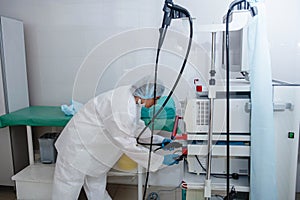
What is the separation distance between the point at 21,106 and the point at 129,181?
1308 mm

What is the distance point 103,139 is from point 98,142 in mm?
46

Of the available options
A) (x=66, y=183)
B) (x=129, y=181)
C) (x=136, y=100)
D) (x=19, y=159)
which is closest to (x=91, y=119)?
→ (x=136, y=100)

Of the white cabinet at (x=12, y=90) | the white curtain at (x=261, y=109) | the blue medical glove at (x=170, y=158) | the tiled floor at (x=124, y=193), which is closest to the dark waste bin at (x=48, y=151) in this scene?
the white cabinet at (x=12, y=90)

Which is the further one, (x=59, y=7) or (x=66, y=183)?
(x=59, y=7)

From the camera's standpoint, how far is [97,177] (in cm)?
189

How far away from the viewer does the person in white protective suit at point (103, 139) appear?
1621mm

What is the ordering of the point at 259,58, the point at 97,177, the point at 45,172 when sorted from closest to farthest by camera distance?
the point at 259,58
the point at 97,177
the point at 45,172

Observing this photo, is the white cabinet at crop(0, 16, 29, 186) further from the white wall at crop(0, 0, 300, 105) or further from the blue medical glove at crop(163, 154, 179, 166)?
the blue medical glove at crop(163, 154, 179, 166)

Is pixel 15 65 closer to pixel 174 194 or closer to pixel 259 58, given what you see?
pixel 174 194

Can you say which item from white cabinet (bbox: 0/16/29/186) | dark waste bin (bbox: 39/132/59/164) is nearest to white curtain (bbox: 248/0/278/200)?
dark waste bin (bbox: 39/132/59/164)

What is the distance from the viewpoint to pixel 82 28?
2436 mm

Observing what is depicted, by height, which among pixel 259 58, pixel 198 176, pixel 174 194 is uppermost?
pixel 259 58

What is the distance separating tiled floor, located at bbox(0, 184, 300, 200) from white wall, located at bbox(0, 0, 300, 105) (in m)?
0.91

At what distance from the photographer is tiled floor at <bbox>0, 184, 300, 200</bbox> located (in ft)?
7.48
